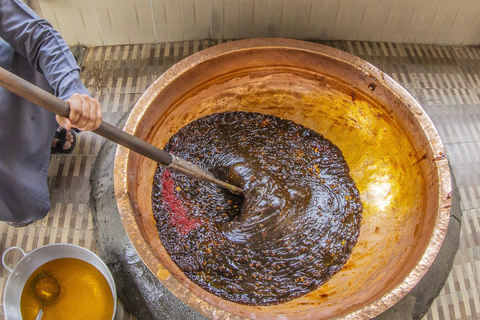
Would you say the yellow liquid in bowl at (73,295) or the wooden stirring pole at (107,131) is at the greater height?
the wooden stirring pole at (107,131)

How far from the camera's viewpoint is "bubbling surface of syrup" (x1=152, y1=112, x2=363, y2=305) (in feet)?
5.40

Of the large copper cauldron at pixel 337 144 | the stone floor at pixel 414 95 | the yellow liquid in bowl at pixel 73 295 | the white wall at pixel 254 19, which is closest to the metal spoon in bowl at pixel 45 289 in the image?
the yellow liquid in bowl at pixel 73 295

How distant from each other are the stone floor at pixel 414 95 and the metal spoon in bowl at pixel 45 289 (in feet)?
0.98

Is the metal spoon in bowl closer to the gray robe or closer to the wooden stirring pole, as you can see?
the gray robe

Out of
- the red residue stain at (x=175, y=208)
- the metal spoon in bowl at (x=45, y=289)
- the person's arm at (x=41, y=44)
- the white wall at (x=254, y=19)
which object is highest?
the white wall at (x=254, y=19)

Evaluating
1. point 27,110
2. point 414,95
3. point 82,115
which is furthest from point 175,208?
point 414,95

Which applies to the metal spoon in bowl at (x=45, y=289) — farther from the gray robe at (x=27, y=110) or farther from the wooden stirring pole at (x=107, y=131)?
the wooden stirring pole at (x=107, y=131)

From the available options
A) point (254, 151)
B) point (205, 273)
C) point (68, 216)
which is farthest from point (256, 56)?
point (68, 216)

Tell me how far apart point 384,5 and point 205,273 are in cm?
205

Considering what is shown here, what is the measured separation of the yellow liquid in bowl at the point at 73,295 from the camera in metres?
1.63

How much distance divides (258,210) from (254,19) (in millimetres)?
1311

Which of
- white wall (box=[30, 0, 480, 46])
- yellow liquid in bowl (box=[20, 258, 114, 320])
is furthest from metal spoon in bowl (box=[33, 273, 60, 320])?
white wall (box=[30, 0, 480, 46])

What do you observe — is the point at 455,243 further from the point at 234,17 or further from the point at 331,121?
the point at 234,17

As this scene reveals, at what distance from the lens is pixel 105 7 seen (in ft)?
7.43
